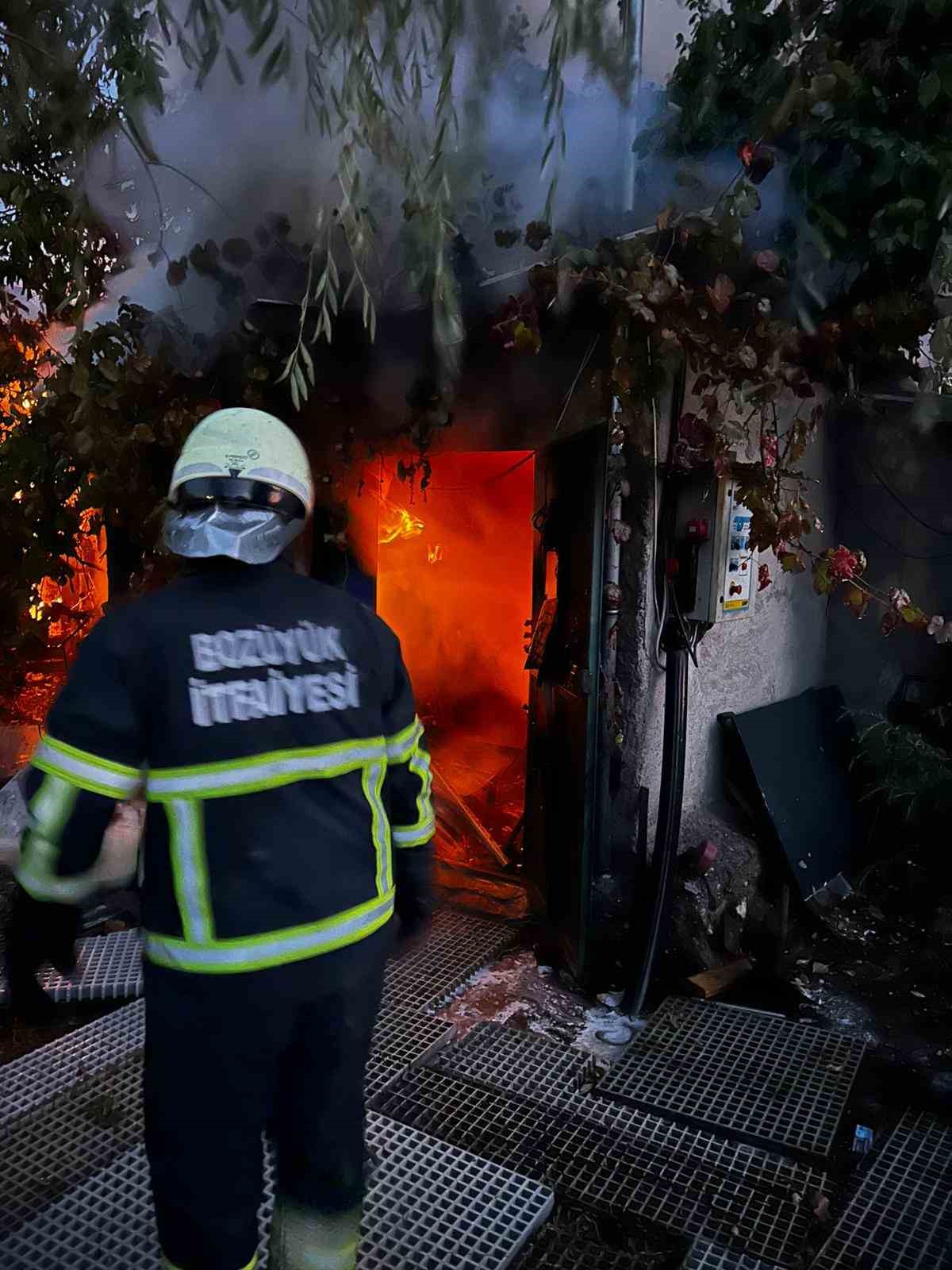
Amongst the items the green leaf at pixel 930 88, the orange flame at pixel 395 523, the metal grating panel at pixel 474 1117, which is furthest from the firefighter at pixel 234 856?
the orange flame at pixel 395 523

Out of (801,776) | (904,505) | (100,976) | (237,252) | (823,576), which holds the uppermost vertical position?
(237,252)

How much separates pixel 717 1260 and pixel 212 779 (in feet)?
7.31

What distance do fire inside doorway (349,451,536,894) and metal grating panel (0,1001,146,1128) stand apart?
4402 millimetres

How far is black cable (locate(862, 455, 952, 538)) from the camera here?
611 centimetres

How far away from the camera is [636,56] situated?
3.95 metres

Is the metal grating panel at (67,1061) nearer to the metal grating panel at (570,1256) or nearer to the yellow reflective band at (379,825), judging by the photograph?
the metal grating panel at (570,1256)

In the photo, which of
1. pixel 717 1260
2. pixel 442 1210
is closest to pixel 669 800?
pixel 717 1260

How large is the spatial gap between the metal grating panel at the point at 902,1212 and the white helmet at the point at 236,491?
2.74 metres

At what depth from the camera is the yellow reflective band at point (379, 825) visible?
225cm

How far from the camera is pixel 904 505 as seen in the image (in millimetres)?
6254

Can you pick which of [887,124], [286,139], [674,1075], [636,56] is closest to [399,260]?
[286,139]

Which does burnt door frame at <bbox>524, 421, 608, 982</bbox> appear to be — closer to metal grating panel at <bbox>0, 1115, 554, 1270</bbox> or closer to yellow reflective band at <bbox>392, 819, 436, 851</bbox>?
metal grating panel at <bbox>0, 1115, 554, 1270</bbox>

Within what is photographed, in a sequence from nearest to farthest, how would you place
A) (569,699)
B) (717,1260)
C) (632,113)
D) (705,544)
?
(717,1260) → (632,113) → (705,544) → (569,699)

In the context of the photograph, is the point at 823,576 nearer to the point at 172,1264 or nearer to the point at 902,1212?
the point at 902,1212
